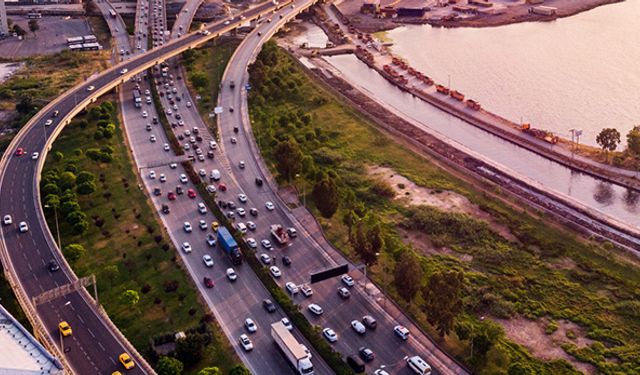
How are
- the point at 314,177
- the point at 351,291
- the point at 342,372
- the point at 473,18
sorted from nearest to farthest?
the point at 342,372 → the point at 351,291 → the point at 314,177 → the point at 473,18

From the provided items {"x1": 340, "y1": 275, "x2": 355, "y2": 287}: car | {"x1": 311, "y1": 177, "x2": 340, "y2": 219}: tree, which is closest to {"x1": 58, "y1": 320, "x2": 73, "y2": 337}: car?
{"x1": 340, "y1": 275, "x2": 355, "y2": 287}: car

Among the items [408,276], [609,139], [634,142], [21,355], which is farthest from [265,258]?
[634,142]

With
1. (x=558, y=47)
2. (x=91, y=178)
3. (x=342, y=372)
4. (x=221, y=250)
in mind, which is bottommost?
(x=342, y=372)

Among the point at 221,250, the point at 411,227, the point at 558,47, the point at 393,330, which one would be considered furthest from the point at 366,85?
the point at 393,330

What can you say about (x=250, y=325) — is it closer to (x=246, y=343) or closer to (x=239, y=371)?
(x=246, y=343)

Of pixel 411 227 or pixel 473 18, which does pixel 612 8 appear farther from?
pixel 411 227
